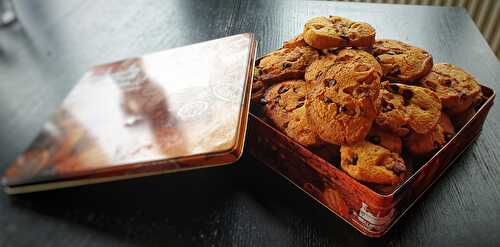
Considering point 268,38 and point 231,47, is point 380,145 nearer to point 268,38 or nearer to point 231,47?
point 231,47

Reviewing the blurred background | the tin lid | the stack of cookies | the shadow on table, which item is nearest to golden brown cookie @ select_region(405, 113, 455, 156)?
the stack of cookies

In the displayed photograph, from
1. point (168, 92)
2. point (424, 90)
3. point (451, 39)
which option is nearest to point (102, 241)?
point (168, 92)

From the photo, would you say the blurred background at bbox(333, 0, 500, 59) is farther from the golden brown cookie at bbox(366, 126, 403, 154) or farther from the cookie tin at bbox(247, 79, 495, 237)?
the golden brown cookie at bbox(366, 126, 403, 154)

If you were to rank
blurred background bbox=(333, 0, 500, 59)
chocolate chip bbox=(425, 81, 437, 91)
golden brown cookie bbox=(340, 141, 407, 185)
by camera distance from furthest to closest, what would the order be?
blurred background bbox=(333, 0, 500, 59) → chocolate chip bbox=(425, 81, 437, 91) → golden brown cookie bbox=(340, 141, 407, 185)

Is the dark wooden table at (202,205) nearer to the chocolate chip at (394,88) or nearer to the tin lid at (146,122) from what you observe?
the tin lid at (146,122)

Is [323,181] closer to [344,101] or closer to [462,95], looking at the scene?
[344,101]

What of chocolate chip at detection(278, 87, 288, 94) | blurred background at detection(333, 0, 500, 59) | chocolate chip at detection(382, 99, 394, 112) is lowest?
blurred background at detection(333, 0, 500, 59)

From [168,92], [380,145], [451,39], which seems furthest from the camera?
[451,39]
